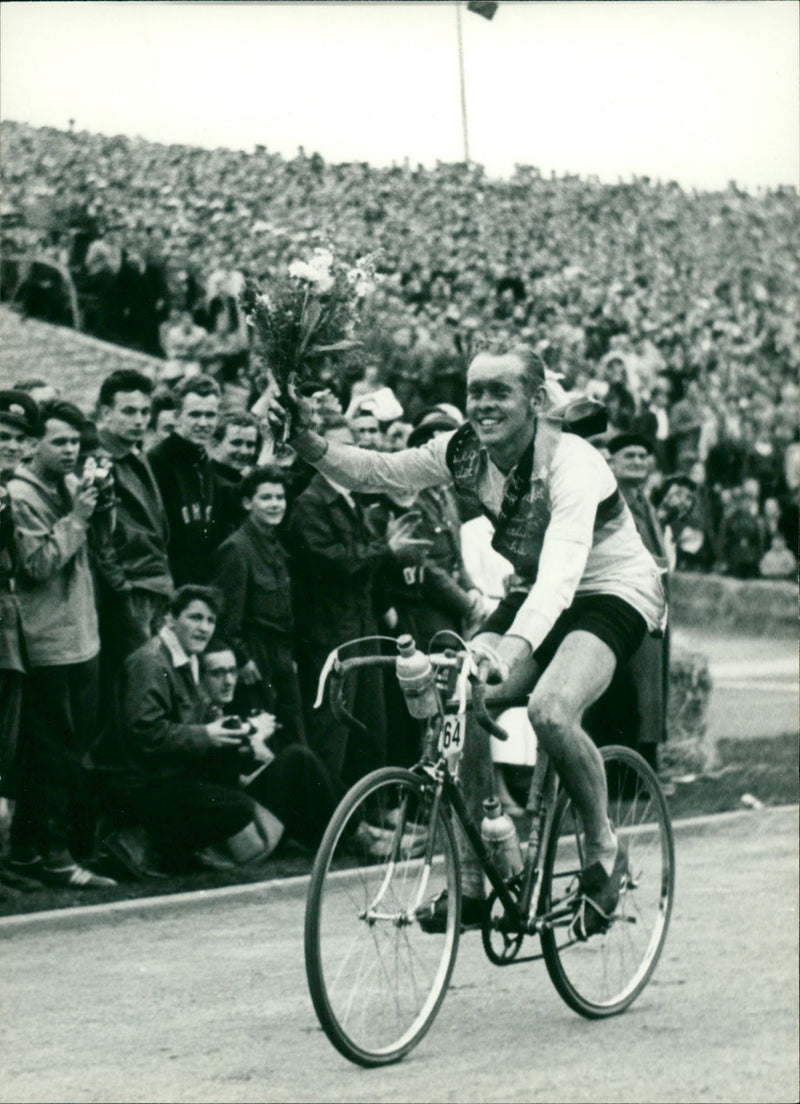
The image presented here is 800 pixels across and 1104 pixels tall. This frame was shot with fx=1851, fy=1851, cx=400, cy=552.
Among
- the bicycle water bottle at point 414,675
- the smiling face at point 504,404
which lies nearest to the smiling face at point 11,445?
the smiling face at point 504,404

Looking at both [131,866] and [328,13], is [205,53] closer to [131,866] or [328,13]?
[328,13]

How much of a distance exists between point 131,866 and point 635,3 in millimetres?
4141

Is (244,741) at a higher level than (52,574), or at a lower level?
lower

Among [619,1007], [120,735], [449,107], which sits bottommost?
[619,1007]

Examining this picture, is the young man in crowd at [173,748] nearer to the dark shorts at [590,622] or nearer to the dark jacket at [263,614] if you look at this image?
the dark jacket at [263,614]

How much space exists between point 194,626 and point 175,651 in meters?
0.16

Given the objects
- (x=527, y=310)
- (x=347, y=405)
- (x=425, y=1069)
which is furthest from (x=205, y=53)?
(x=425, y=1069)

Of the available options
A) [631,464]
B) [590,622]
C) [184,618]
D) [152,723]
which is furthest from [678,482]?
[590,622]

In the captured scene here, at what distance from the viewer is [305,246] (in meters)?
7.62

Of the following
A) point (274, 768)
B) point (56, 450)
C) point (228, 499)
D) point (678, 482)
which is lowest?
point (274, 768)

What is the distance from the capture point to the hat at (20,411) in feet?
22.4

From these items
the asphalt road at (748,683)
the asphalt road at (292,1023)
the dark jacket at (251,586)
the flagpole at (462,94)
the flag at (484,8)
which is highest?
the flag at (484,8)

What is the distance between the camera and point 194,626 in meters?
7.71

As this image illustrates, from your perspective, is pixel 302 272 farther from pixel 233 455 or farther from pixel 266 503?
pixel 266 503
